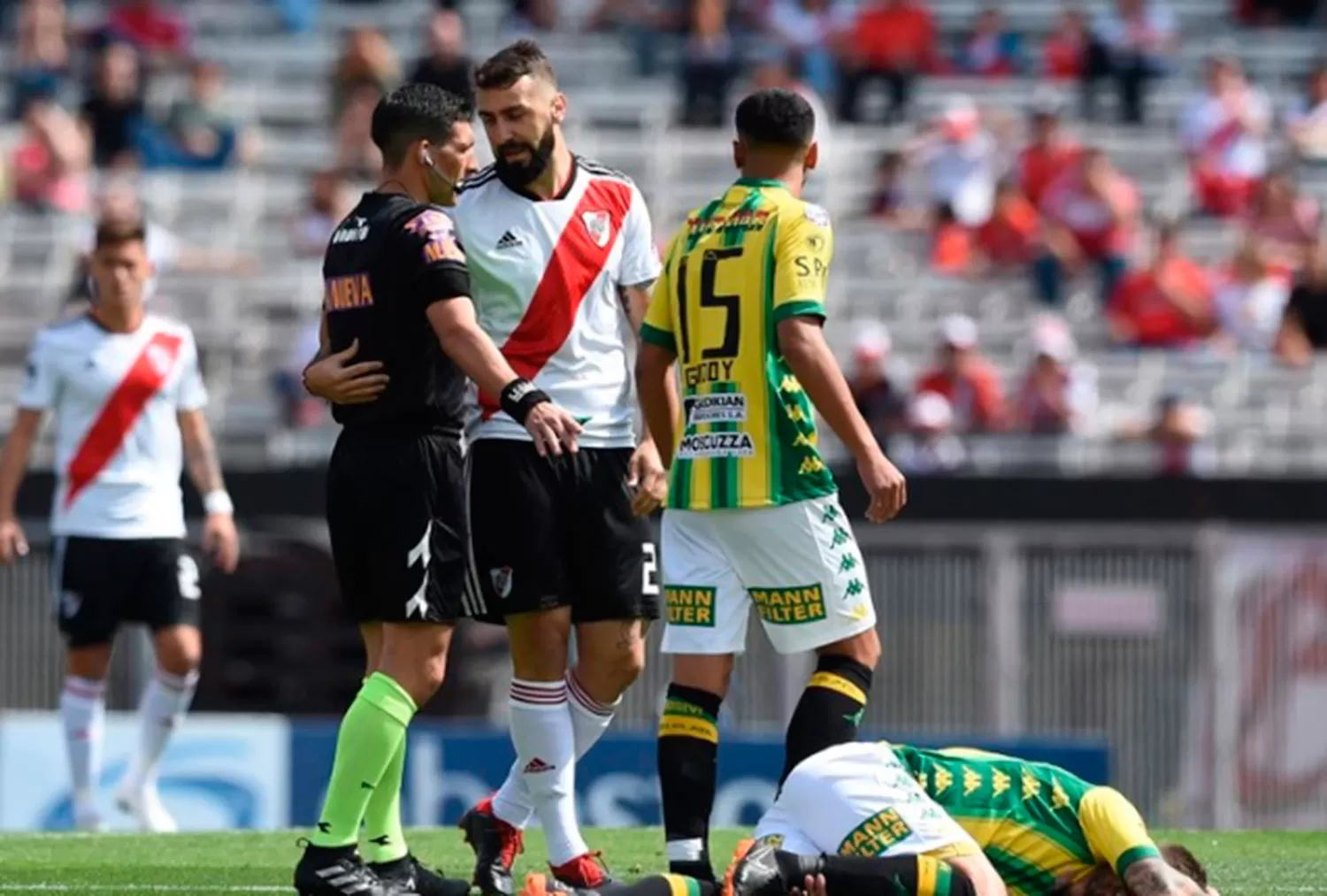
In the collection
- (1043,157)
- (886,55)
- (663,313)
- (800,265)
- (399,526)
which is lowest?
(399,526)

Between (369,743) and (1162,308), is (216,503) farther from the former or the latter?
(1162,308)

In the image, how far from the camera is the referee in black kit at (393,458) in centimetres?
839

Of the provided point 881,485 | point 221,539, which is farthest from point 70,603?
point 881,485

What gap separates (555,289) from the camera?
8.99 m

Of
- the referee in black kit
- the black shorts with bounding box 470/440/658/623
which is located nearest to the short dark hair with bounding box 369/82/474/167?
the referee in black kit

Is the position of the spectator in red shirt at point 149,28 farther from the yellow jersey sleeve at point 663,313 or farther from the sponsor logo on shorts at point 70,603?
the yellow jersey sleeve at point 663,313

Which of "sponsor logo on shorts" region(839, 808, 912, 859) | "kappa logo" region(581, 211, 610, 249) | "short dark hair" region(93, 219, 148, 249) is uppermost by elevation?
"short dark hair" region(93, 219, 148, 249)

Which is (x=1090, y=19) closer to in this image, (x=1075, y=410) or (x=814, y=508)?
(x=1075, y=410)

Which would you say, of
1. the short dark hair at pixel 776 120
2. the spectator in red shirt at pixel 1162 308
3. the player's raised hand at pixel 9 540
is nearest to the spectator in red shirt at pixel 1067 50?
the spectator in red shirt at pixel 1162 308

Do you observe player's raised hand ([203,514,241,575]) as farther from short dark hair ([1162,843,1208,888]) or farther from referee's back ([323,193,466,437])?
short dark hair ([1162,843,1208,888])

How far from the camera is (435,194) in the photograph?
29.3 ft

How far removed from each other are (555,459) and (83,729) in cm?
479

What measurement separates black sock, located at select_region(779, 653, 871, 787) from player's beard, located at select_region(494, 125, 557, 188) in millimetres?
1657

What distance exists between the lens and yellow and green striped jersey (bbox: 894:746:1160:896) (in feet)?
26.5
